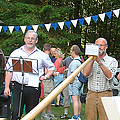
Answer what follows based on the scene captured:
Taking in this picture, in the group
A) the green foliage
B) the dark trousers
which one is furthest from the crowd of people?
the green foliage

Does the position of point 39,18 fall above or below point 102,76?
above

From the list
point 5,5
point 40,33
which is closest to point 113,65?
point 40,33

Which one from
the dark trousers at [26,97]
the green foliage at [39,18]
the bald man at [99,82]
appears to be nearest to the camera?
the bald man at [99,82]

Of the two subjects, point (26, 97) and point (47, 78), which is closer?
point (26, 97)

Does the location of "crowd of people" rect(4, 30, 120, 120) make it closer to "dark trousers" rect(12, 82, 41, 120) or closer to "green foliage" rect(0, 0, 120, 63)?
"dark trousers" rect(12, 82, 41, 120)

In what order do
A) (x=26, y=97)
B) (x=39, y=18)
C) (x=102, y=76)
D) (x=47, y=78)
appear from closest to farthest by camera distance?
1. (x=102, y=76)
2. (x=26, y=97)
3. (x=47, y=78)
4. (x=39, y=18)

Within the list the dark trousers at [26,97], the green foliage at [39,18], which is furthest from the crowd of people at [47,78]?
the green foliage at [39,18]

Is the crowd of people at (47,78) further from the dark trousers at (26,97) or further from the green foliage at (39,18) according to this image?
the green foliage at (39,18)

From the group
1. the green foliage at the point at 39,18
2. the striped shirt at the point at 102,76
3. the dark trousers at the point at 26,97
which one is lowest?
the dark trousers at the point at 26,97

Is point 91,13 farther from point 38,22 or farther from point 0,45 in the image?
point 0,45

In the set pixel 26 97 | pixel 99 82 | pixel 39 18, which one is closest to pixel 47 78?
pixel 26 97

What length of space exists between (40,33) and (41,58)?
7981 millimetres

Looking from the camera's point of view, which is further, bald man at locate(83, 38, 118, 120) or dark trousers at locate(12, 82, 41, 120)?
dark trousers at locate(12, 82, 41, 120)

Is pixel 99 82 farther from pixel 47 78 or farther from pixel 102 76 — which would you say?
pixel 47 78
